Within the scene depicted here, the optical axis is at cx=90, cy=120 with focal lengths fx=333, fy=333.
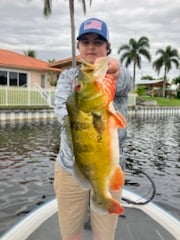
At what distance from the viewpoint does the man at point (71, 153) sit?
2.31m

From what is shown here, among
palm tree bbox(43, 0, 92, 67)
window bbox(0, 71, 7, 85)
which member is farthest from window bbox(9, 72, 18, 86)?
palm tree bbox(43, 0, 92, 67)

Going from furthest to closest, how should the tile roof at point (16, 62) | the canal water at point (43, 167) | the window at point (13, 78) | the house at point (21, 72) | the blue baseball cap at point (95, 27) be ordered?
the window at point (13, 78), the house at point (21, 72), the tile roof at point (16, 62), the canal water at point (43, 167), the blue baseball cap at point (95, 27)

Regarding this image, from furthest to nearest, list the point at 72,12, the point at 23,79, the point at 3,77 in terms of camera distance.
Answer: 1. the point at 23,79
2. the point at 3,77
3. the point at 72,12

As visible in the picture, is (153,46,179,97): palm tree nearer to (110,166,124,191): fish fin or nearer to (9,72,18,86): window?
(9,72,18,86): window

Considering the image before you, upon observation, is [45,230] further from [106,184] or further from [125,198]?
[106,184]

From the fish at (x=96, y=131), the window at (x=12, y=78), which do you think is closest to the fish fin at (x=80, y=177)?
the fish at (x=96, y=131)

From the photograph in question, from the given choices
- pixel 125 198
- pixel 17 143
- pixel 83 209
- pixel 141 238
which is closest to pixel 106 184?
pixel 83 209

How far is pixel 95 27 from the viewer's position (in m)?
2.29

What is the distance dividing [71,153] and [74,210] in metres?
0.58

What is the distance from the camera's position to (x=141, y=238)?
153 inches

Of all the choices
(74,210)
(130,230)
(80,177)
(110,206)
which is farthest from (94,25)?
(130,230)

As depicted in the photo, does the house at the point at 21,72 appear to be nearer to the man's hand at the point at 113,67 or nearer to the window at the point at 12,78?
the window at the point at 12,78

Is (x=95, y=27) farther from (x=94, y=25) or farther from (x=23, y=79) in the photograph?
(x=23, y=79)

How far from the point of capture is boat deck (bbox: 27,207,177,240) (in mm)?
3819
